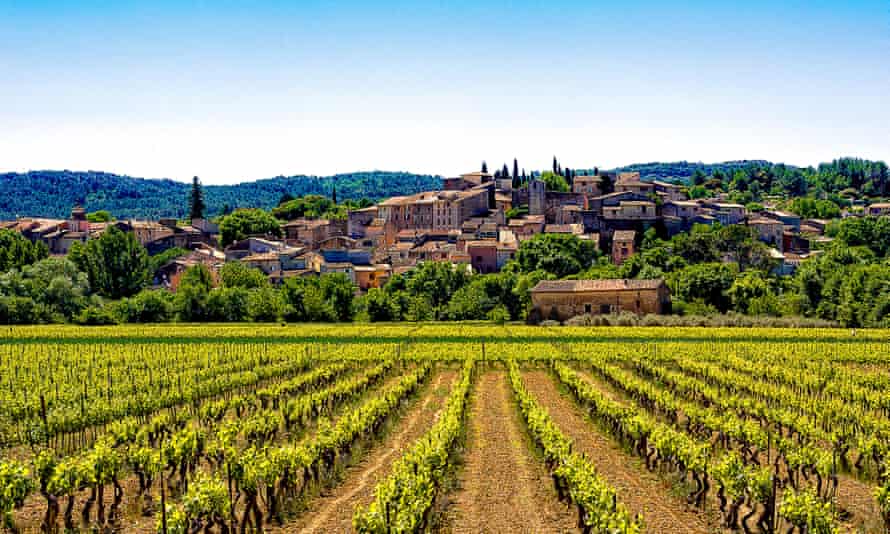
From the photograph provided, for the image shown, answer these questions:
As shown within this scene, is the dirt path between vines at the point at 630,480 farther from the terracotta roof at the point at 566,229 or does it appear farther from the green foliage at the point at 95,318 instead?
the terracotta roof at the point at 566,229

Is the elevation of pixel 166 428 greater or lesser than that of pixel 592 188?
lesser

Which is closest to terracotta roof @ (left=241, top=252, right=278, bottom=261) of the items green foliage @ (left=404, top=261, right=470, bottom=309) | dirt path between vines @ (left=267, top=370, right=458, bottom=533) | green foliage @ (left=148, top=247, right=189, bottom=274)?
green foliage @ (left=148, top=247, right=189, bottom=274)

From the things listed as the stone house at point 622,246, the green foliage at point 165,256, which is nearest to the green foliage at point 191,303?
the green foliage at point 165,256

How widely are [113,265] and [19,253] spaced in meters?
10.6

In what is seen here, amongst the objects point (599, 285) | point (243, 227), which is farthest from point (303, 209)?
point (599, 285)

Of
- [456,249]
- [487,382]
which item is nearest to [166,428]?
[487,382]

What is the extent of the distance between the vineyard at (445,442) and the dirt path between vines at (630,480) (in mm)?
67

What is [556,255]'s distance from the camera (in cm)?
9575

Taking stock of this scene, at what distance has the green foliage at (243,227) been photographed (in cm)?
13925

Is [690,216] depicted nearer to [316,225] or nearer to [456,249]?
[456,249]

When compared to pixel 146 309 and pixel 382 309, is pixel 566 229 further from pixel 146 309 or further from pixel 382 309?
pixel 146 309

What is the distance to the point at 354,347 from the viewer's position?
4316 centimetres

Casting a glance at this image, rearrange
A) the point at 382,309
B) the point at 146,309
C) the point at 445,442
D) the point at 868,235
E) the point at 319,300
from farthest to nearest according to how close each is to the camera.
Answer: the point at 868,235, the point at 382,309, the point at 146,309, the point at 319,300, the point at 445,442

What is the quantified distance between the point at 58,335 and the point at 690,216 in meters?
88.2
